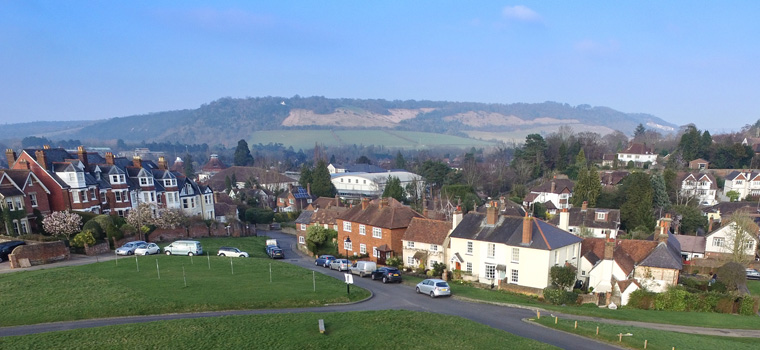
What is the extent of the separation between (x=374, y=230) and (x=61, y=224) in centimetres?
2983

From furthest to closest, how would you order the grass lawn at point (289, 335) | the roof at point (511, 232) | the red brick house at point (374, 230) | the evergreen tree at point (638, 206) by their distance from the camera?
the evergreen tree at point (638, 206), the red brick house at point (374, 230), the roof at point (511, 232), the grass lawn at point (289, 335)

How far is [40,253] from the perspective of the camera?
31375 millimetres

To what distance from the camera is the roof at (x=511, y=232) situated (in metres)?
32.4

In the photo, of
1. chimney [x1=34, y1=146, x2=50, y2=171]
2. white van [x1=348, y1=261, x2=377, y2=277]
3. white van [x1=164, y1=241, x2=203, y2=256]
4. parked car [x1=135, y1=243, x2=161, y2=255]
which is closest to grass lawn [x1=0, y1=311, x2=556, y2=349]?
white van [x1=348, y1=261, x2=377, y2=277]

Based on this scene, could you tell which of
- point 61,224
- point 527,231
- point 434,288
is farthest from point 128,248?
point 527,231

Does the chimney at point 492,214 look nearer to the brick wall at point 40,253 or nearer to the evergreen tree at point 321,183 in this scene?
the brick wall at point 40,253

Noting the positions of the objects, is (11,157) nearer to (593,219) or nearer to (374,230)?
(374,230)

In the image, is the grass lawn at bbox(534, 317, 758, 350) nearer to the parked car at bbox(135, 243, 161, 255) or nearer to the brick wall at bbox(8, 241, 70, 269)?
the parked car at bbox(135, 243, 161, 255)

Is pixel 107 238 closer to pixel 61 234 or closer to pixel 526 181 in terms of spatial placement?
pixel 61 234

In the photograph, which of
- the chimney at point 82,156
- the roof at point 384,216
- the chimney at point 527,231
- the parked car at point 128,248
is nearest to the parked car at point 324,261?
the roof at point 384,216

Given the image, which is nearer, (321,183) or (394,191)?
(394,191)

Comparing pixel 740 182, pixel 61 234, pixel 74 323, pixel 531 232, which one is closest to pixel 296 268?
pixel 74 323

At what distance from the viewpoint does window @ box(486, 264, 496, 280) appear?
3444 centimetres

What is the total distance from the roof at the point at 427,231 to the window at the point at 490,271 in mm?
5350
